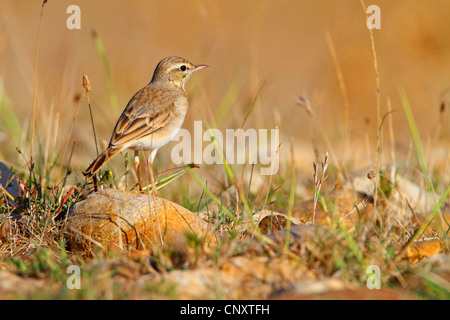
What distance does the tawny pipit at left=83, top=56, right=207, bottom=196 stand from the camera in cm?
447

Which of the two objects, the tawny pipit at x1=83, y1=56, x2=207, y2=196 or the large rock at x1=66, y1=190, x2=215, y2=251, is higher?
the tawny pipit at x1=83, y1=56, x2=207, y2=196

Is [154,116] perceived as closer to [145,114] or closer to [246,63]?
[145,114]

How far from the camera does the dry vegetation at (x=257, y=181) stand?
9.26 ft

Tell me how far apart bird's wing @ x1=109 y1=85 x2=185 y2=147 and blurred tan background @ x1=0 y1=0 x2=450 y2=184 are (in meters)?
1.42

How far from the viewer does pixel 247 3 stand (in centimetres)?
1602

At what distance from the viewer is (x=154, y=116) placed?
476 centimetres

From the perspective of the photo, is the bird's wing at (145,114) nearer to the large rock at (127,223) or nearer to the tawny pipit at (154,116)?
the tawny pipit at (154,116)

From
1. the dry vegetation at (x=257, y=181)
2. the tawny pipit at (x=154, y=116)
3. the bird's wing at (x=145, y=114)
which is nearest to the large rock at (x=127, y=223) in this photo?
the dry vegetation at (x=257, y=181)

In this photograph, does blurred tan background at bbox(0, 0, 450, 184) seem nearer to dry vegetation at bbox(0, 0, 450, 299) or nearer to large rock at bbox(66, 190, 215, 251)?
dry vegetation at bbox(0, 0, 450, 299)

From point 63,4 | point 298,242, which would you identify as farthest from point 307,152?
point 63,4

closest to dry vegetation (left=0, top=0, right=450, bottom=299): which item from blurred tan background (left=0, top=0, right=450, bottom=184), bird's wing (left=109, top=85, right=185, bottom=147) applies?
blurred tan background (left=0, top=0, right=450, bottom=184)

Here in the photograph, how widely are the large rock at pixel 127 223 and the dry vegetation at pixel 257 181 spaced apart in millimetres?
97

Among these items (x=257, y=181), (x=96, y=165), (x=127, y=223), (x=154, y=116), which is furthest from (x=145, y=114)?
(x=257, y=181)
